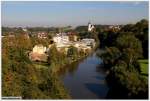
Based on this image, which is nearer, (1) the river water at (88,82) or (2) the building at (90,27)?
(2) the building at (90,27)

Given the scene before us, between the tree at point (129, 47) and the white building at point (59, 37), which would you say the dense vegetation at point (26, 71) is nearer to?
the white building at point (59, 37)

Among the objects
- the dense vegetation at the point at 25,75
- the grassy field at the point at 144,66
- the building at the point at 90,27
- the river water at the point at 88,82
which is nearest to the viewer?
the grassy field at the point at 144,66

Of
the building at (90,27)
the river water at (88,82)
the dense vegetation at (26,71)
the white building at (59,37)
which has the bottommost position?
the river water at (88,82)

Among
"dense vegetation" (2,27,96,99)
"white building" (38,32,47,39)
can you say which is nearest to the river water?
"dense vegetation" (2,27,96,99)

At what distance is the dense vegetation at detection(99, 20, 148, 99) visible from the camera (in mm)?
1985

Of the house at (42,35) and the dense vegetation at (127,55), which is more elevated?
the house at (42,35)

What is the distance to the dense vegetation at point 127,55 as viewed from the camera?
6.51ft

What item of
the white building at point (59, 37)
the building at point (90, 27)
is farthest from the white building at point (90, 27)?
the white building at point (59, 37)

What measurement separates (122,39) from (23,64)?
86 centimetres

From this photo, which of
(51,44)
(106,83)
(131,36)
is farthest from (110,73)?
(51,44)

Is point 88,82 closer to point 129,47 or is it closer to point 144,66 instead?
point 129,47

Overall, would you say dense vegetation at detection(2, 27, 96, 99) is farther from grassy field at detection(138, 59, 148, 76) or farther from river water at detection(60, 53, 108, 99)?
grassy field at detection(138, 59, 148, 76)

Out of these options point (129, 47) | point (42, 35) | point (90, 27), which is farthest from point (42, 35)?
point (129, 47)

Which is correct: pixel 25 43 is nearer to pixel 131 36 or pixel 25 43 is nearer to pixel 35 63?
pixel 35 63
